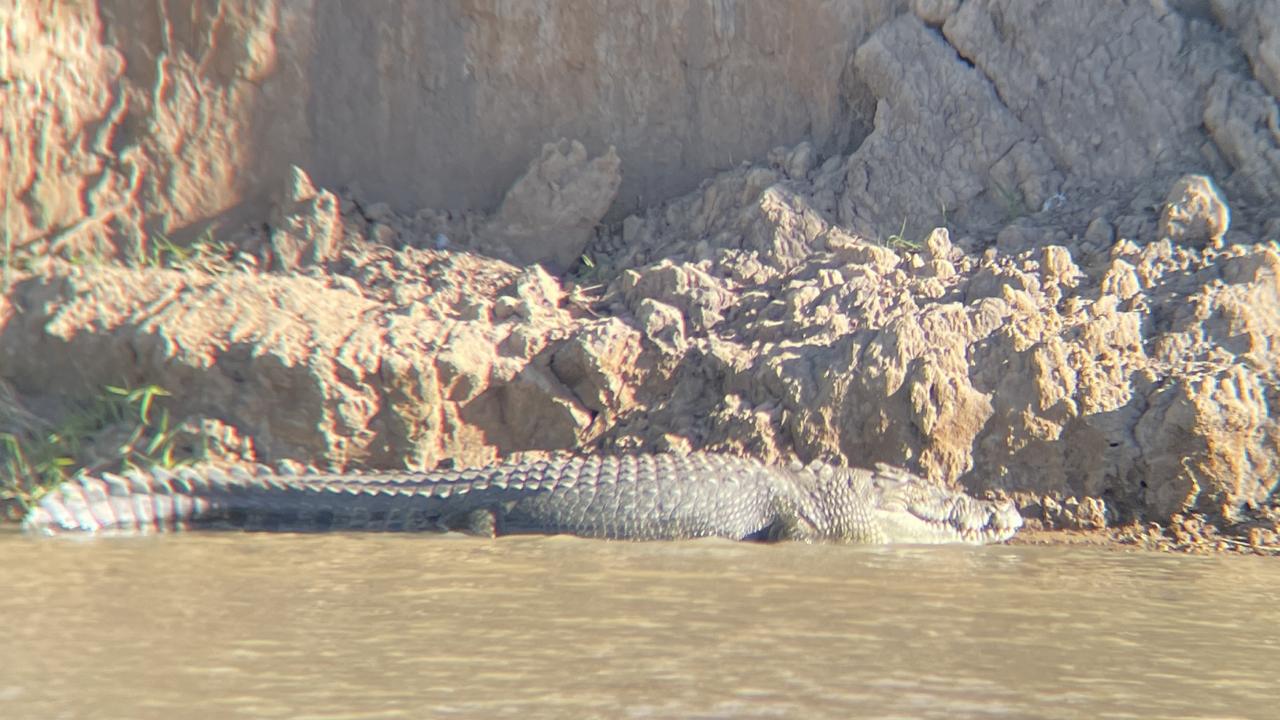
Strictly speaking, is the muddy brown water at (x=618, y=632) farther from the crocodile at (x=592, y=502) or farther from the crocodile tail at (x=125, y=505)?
the crocodile at (x=592, y=502)

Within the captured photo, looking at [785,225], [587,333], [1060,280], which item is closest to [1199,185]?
[1060,280]

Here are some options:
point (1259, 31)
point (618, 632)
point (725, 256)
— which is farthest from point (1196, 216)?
point (618, 632)

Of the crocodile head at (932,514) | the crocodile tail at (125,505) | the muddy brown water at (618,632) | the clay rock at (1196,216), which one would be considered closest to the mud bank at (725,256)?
the clay rock at (1196,216)

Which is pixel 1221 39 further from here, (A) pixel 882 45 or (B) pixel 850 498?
(B) pixel 850 498

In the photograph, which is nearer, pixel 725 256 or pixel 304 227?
pixel 725 256

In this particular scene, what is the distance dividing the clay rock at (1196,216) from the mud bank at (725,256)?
0.01 metres

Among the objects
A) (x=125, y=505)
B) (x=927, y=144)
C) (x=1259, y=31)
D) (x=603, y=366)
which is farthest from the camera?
(x=927, y=144)

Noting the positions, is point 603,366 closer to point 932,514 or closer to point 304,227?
point 932,514

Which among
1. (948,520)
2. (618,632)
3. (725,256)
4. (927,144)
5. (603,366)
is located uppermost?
(927,144)

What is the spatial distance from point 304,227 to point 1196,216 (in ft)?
13.3

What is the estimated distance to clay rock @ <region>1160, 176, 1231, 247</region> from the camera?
5527 mm

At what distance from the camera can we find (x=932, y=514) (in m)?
5.01

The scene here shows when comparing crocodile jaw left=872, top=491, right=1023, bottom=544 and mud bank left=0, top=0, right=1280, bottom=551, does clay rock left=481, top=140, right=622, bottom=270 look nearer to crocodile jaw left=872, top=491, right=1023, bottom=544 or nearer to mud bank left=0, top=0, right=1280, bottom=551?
mud bank left=0, top=0, right=1280, bottom=551

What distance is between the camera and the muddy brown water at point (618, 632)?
2.66 m
